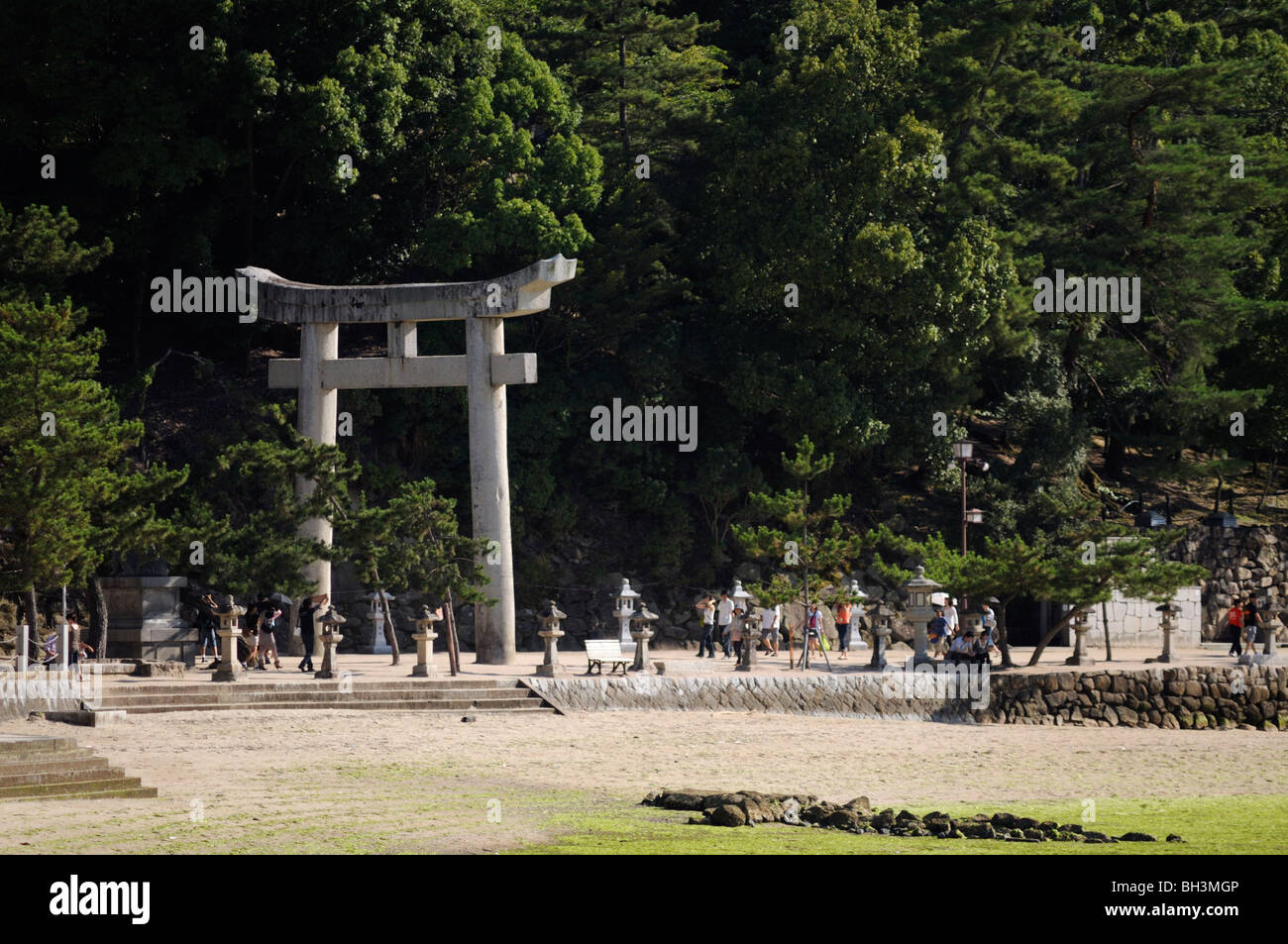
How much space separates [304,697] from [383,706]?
131cm

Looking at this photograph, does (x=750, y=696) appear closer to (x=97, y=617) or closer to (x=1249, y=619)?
(x=97, y=617)

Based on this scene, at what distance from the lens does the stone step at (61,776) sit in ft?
63.6

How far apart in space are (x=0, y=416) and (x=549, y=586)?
16574mm

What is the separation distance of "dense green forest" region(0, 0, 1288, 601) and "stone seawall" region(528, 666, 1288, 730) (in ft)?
28.6

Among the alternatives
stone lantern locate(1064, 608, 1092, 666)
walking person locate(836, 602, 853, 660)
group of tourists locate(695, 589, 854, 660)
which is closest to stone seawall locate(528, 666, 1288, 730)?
stone lantern locate(1064, 608, 1092, 666)

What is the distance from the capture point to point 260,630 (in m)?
35.0

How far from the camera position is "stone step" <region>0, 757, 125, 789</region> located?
1939cm

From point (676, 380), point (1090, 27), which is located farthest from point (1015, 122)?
point (676, 380)

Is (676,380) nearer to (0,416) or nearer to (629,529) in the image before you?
(629,529)

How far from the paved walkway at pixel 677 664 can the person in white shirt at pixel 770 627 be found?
330 millimetres

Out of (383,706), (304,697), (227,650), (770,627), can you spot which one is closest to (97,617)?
(227,650)

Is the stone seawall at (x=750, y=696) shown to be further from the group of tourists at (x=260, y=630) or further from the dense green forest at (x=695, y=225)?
the dense green forest at (x=695, y=225)

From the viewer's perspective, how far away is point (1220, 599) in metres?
46.6

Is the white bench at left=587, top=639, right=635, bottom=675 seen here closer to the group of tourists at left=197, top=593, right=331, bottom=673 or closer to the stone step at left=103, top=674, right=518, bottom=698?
the stone step at left=103, top=674, right=518, bottom=698
